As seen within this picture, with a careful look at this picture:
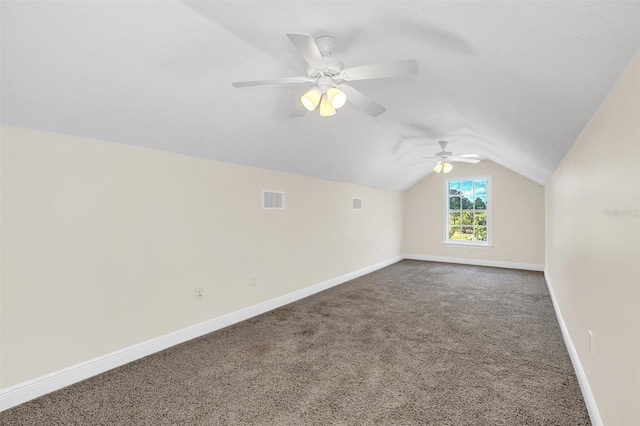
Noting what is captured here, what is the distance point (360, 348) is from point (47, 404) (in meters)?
2.43

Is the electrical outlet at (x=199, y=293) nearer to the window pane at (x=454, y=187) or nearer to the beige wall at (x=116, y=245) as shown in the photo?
the beige wall at (x=116, y=245)

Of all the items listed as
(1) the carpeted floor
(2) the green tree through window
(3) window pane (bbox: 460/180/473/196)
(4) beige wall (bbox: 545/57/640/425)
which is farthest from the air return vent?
(3) window pane (bbox: 460/180/473/196)

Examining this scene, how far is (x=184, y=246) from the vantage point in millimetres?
3227

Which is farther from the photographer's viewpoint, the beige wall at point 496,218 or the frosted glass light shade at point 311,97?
the beige wall at point 496,218

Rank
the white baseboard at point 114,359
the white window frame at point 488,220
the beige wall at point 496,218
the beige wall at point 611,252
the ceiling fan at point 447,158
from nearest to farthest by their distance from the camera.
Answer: the beige wall at point 611,252 < the white baseboard at point 114,359 < the ceiling fan at point 447,158 < the beige wall at point 496,218 < the white window frame at point 488,220

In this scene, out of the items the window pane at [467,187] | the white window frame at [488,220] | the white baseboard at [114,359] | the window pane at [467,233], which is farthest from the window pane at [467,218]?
the white baseboard at [114,359]

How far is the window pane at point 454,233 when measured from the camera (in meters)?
7.88

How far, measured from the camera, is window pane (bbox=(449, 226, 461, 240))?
7.88 m

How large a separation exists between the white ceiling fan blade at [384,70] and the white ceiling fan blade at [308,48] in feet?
0.56

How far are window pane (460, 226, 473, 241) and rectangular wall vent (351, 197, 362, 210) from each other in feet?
10.3

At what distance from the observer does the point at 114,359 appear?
268 centimetres

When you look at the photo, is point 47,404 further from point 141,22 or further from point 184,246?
point 141,22

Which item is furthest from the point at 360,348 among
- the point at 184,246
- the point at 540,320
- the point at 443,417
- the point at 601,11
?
the point at 601,11

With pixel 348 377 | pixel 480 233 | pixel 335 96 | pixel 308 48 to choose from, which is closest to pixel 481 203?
pixel 480 233
